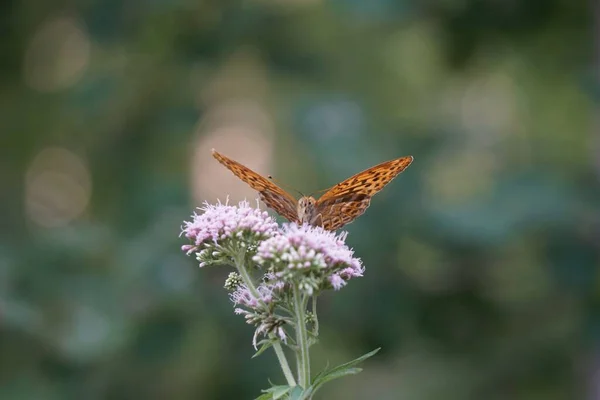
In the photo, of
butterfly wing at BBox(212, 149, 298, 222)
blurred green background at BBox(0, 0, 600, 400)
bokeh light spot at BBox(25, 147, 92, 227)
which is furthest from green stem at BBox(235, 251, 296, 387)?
bokeh light spot at BBox(25, 147, 92, 227)

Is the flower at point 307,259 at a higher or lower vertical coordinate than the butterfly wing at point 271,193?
lower

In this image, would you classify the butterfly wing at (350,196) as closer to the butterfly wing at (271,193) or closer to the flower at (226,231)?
the butterfly wing at (271,193)

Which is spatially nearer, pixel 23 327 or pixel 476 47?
pixel 23 327

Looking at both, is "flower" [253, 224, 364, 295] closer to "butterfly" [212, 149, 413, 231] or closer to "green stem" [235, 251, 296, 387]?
"green stem" [235, 251, 296, 387]

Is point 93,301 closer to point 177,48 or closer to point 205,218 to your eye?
point 177,48

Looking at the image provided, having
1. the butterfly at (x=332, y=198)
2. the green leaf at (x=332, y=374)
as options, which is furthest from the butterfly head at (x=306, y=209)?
the green leaf at (x=332, y=374)

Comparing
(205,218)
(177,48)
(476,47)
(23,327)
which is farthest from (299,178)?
(205,218)

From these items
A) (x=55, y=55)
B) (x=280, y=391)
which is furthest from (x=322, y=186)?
(x=280, y=391)
